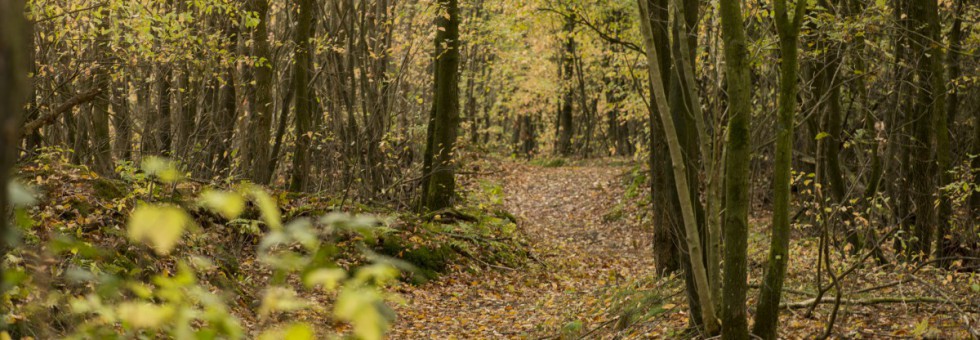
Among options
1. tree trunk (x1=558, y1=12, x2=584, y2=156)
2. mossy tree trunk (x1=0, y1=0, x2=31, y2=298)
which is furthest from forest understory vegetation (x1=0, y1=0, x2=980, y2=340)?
tree trunk (x1=558, y1=12, x2=584, y2=156)

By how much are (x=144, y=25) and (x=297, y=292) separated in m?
3.81

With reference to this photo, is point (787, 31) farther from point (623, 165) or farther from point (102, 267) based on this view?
point (623, 165)

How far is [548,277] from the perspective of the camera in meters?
11.6

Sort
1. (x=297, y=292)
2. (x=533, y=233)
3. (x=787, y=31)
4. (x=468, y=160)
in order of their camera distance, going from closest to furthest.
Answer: (x=787, y=31) < (x=297, y=292) < (x=533, y=233) < (x=468, y=160)

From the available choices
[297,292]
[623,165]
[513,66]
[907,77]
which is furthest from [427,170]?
[513,66]

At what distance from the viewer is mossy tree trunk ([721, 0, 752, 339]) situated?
16.0 feet

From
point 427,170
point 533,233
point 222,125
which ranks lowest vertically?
point 533,233

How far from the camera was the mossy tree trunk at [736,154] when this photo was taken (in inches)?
191

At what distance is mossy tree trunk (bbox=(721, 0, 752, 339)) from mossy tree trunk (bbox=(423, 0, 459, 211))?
27.2ft

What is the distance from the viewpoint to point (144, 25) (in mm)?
9227

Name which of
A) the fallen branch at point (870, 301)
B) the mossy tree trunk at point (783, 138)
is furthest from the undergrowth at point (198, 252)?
the fallen branch at point (870, 301)

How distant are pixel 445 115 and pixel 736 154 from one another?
8801mm

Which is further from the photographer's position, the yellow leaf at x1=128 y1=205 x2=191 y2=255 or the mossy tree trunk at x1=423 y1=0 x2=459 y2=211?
the mossy tree trunk at x1=423 y1=0 x2=459 y2=211

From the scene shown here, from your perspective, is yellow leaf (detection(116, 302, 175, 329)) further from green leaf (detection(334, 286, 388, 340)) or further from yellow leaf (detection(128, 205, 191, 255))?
green leaf (detection(334, 286, 388, 340))
